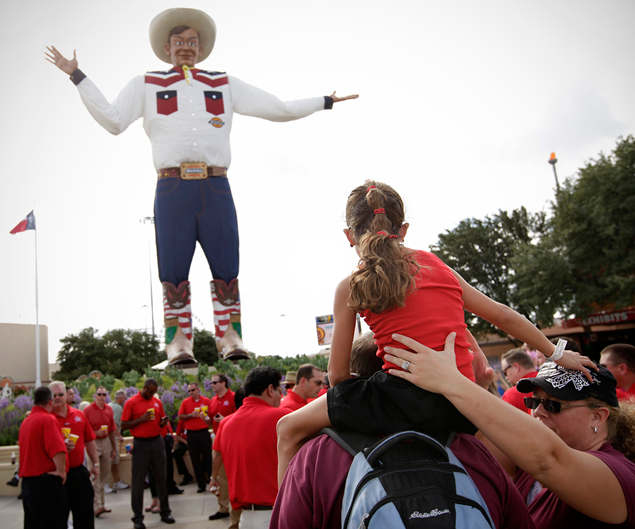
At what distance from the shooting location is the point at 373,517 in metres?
1.21

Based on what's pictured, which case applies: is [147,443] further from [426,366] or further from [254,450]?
[426,366]

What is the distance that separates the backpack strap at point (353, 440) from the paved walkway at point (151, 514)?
232 inches

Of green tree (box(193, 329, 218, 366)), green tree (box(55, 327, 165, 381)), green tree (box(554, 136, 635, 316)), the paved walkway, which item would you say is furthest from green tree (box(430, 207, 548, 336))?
the paved walkway

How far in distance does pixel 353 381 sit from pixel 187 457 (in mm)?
8903

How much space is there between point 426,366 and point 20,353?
40278mm

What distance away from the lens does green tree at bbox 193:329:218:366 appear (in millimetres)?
32594

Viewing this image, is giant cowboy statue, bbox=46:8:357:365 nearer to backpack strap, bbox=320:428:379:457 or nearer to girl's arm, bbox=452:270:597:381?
girl's arm, bbox=452:270:597:381

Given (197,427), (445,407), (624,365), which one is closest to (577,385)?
(445,407)

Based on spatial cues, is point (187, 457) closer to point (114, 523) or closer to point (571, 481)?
point (114, 523)

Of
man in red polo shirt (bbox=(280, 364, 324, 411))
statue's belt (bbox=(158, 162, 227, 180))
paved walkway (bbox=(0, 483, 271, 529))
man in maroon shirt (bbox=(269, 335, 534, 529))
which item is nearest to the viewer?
man in maroon shirt (bbox=(269, 335, 534, 529))

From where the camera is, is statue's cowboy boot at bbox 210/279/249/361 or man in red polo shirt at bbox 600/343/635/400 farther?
statue's cowboy boot at bbox 210/279/249/361

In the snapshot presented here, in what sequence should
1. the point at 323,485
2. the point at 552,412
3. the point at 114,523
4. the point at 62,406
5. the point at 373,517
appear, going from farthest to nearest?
the point at 114,523 → the point at 62,406 → the point at 552,412 → the point at 323,485 → the point at 373,517

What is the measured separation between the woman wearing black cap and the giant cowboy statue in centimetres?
379

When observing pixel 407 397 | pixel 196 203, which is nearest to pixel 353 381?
pixel 407 397
